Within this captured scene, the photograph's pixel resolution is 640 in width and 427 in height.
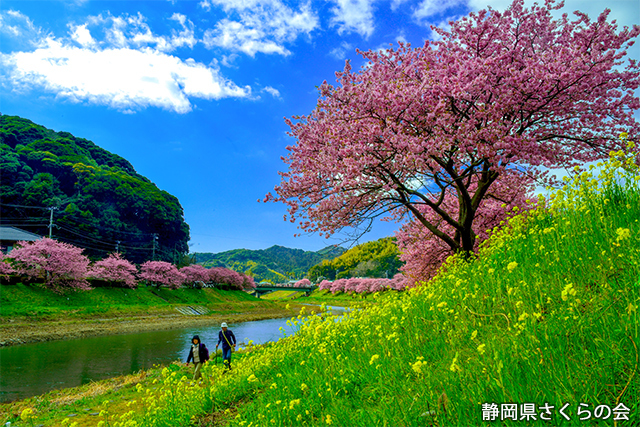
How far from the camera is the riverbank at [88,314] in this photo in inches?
1126

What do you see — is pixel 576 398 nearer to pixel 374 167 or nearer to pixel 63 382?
pixel 374 167

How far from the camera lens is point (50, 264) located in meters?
40.5

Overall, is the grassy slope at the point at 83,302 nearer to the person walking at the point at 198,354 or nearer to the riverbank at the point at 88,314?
the riverbank at the point at 88,314

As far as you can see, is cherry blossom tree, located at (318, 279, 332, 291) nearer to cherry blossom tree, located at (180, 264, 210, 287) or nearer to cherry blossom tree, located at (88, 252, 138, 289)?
cherry blossom tree, located at (180, 264, 210, 287)

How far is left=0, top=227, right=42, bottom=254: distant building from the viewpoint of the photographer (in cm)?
5283

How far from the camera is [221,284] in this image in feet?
273

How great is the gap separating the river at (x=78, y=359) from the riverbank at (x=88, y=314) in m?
2.88

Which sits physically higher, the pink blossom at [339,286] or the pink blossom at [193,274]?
the pink blossom at [193,274]

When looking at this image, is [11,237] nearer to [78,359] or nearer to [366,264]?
[78,359]

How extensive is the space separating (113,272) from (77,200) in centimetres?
2263

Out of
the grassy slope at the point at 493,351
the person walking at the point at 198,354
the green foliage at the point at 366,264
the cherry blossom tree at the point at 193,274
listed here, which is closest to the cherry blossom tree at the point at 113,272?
the cherry blossom tree at the point at 193,274

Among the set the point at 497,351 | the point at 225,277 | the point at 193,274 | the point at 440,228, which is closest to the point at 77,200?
the point at 193,274

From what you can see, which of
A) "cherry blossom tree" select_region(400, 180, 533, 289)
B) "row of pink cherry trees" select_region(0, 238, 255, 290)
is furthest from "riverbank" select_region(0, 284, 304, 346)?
"cherry blossom tree" select_region(400, 180, 533, 289)

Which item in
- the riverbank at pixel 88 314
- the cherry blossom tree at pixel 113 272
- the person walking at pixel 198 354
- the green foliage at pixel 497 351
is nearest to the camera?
the green foliage at pixel 497 351
